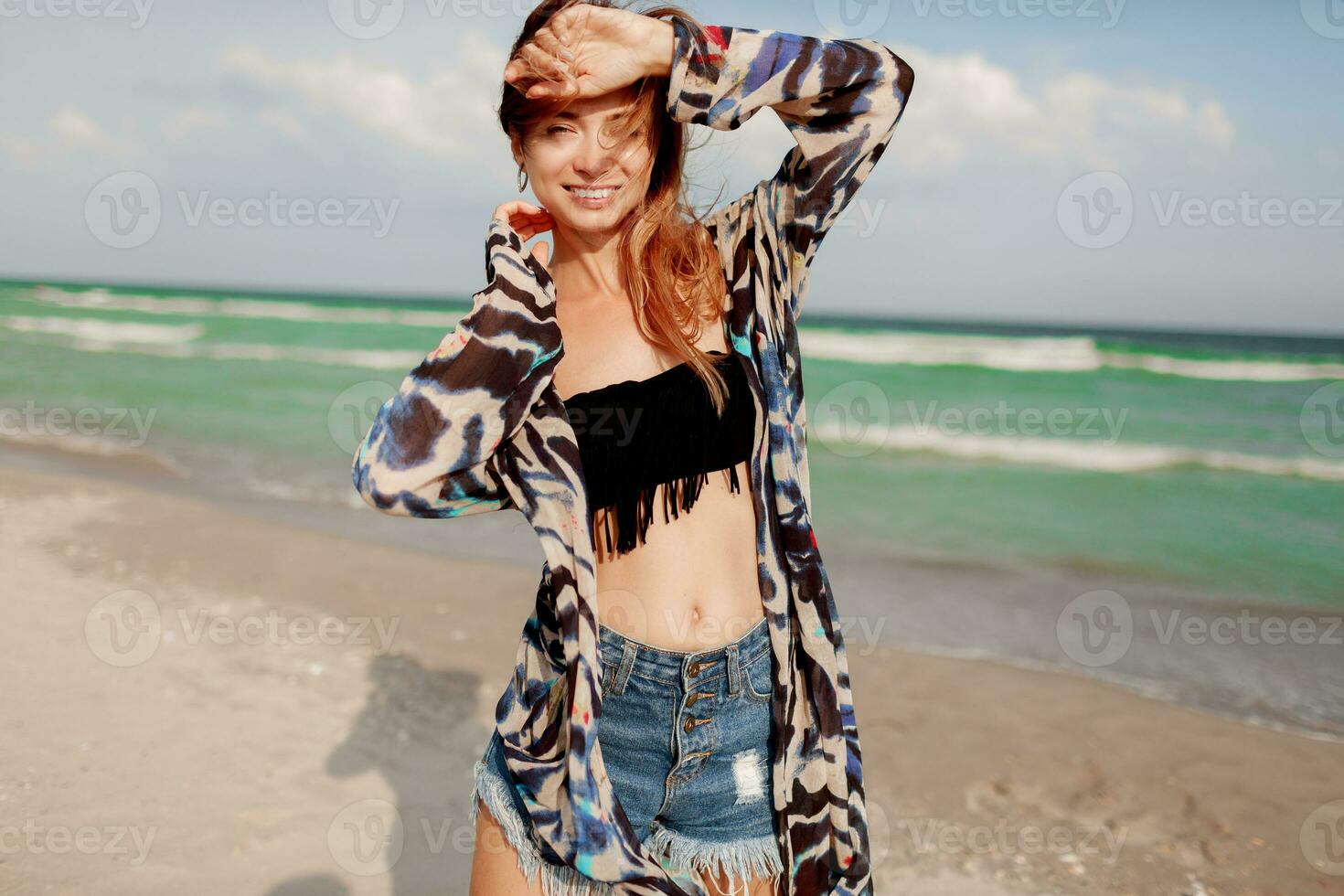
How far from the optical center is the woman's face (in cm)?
202

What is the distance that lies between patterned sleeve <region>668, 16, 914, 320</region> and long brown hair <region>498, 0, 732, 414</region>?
4.8 inches

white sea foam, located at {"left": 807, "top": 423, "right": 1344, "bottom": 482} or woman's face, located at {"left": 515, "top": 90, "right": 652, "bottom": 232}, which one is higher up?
white sea foam, located at {"left": 807, "top": 423, "right": 1344, "bottom": 482}

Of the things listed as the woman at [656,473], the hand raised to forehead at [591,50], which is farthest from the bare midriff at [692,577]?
the hand raised to forehead at [591,50]

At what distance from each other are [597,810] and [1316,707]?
482 centimetres

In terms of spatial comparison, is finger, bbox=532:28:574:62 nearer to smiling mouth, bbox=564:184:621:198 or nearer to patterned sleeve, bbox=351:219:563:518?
smiling mouth, bbox=564:184:621:198

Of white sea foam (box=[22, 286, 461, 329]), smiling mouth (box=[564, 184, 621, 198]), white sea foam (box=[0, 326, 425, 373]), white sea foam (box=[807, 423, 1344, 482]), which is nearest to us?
smiling mouth (box=[564, 184, 621, 198])

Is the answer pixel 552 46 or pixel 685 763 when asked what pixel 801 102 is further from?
pixel 685 763

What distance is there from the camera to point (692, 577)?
6.71 ft

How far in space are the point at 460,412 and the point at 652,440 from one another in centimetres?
41

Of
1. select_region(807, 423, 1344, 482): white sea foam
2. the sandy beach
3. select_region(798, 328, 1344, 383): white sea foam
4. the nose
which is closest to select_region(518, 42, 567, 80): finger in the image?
the nose

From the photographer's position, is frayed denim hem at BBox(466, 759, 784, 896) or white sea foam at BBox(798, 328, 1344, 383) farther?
white sea foam at BBox(798, 328, 1344, 383)

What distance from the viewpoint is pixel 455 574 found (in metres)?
6.69

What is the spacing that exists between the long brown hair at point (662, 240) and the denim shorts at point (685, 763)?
57cm

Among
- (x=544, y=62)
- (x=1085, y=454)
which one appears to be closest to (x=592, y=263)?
(x=544, y=62)
